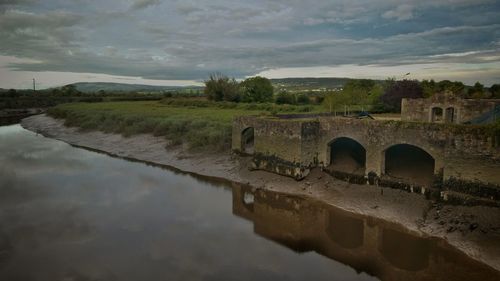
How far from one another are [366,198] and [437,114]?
9666 mm

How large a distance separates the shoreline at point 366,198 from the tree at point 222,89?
2343cm

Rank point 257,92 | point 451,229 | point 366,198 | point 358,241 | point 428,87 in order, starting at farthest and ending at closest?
point 257,92
point 428,87
point 366,198
point 358,241
point 451,229

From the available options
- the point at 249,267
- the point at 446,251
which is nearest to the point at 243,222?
the point at 249,267

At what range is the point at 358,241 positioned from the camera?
1241 cm

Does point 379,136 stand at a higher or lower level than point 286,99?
lower

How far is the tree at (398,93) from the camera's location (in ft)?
91.8

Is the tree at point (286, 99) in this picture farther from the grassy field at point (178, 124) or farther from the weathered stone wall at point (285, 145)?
the weathered stone wall at point (285, 145)

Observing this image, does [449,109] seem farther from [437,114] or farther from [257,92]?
[257,92]

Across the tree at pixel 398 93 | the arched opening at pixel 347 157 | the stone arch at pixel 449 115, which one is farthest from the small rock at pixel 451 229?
the tree at pixel 398 93

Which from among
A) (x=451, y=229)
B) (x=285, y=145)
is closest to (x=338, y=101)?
(x=285, y=145)

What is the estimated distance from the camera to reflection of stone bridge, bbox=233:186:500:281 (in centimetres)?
1047

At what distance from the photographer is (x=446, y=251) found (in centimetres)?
1126

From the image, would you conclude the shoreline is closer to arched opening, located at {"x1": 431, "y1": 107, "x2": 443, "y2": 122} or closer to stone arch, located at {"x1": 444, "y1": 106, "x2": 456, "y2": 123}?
stone arch, located at {"x1": 444, "y1": 106, "x2": 456, "y2": 123}

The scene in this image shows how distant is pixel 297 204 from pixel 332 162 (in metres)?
3.63
